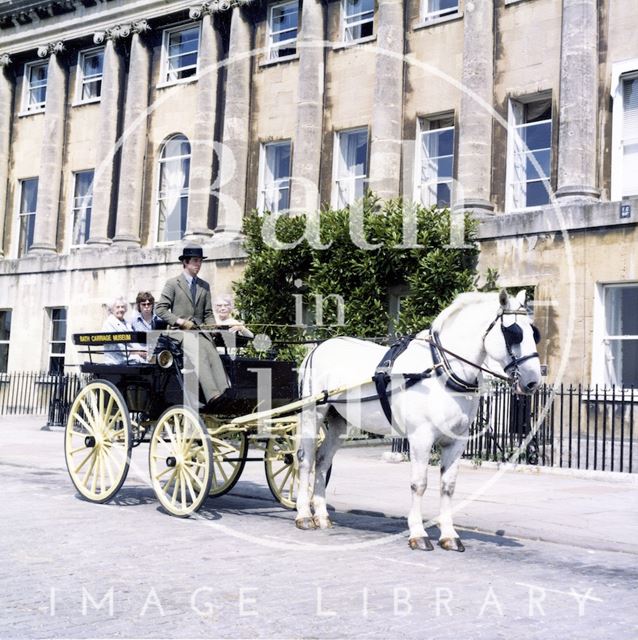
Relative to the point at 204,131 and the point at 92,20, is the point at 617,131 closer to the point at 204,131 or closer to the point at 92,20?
the point at 204,131

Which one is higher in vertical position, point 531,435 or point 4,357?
point 4,357

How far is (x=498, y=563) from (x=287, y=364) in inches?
137

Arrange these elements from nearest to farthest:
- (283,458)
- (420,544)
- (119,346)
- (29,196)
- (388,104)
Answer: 1. (420,544)
2. (283,458)
3. (119,346)
4. (388,104)
5. (29,196)

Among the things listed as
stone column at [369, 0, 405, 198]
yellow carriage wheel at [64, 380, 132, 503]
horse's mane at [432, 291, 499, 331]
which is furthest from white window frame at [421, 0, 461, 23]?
horse's mane at [432, 291, 499, 331]

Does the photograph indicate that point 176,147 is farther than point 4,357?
No

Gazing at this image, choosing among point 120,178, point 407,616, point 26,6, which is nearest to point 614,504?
point 407,616

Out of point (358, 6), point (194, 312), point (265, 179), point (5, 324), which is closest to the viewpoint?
point (194, 312)

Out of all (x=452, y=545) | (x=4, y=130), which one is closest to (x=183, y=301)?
(x=452, y=545)

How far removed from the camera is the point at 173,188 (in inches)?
1067

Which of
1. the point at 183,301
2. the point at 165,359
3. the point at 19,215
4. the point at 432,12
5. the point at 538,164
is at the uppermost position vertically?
the point at 432,12

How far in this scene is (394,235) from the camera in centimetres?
1947

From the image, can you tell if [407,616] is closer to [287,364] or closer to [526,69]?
[287,364]

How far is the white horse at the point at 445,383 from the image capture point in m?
7.90

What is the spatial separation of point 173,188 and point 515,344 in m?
20.5
